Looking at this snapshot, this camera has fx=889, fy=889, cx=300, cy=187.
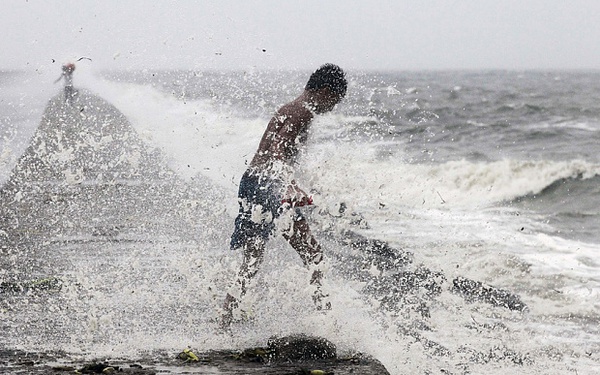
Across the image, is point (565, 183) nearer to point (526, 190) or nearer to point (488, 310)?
point (526, 190)

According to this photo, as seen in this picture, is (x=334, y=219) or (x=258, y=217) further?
(x=334, y=219)

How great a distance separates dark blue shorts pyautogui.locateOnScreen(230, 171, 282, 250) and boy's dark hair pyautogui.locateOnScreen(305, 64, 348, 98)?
679mm

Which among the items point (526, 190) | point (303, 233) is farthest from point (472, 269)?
point (526, 190)

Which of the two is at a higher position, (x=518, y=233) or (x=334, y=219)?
(x=334, y=219)

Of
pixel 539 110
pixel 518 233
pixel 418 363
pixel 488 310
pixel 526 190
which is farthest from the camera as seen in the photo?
pixel 539 110

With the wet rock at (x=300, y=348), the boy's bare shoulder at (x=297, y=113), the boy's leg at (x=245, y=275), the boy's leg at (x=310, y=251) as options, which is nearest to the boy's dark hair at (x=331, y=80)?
the boy's bare shoulder at (x=297, y=113)

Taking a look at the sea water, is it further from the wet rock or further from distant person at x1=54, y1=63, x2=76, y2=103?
distant person at x1=54, y1=63, x2=76, y2=103

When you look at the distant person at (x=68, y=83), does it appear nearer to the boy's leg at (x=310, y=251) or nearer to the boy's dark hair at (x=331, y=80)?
the boy's dark hair at (x=331, y=80)

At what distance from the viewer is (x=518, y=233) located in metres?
11.7

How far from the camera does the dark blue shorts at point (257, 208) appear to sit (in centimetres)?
545

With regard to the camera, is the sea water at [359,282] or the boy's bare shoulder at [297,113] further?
the boy's bare shoulder at [297,113]

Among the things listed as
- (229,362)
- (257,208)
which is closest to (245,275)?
(257,208)

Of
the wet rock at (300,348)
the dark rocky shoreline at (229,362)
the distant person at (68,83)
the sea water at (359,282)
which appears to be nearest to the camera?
the dark rocky shoreline at (229,362)

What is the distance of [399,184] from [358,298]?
10675mm
